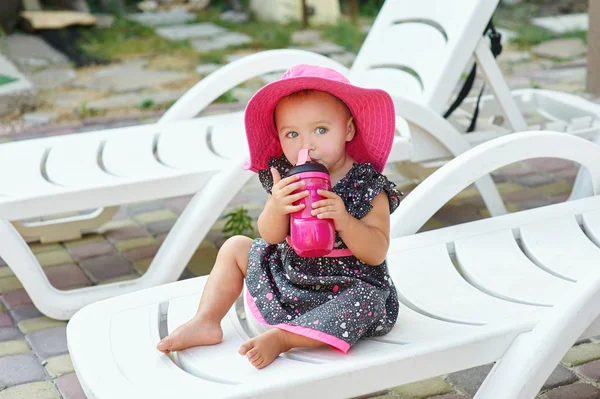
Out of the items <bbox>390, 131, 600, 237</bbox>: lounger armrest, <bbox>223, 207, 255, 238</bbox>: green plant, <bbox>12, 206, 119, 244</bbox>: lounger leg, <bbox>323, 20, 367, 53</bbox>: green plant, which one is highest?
<bbox>390, 131, 600, 237</bbox>: lounger armrest

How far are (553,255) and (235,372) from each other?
109 cm

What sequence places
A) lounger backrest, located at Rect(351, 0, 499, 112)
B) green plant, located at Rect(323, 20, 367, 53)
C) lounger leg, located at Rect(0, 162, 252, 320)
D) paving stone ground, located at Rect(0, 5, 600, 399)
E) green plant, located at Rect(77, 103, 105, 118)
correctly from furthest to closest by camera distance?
1. green plant, located at Rect(323, 20, 367, 53)
2. green plant, located at Rect(77, 103, 105, 118)
3. lounger backrest, located at Rect(351, 0, 499, 112)
4. lounger leg, located at Rect(0, 162, 252, 320)
5. paving stone ground, located at Rect(0, 5, 600, 399)

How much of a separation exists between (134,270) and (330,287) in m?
1.52

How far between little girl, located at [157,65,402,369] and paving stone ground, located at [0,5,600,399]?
56 cm

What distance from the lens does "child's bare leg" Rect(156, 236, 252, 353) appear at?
2188 millimetres

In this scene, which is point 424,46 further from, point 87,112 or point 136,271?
point 87,112

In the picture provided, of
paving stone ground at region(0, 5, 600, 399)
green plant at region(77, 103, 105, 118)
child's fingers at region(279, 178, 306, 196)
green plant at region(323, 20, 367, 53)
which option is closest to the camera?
child's fingers at region(279, 178, 306, 196)

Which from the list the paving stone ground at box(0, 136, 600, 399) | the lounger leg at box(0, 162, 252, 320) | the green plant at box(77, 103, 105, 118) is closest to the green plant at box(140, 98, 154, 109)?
the green plant at box(77, 103, 105, 118)

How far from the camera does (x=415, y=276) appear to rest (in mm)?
2582

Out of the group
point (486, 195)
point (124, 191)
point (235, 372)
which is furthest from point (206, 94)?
point (235, 372)

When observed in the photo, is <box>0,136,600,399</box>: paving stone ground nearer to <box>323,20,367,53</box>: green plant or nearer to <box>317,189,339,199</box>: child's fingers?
<box>317,189,339,199</box>: child's fingers

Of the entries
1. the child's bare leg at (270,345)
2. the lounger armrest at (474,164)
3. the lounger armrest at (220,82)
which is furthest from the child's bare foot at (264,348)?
the lounger armrest at (220,82)

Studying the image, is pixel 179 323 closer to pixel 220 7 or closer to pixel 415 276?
pixel 415 276

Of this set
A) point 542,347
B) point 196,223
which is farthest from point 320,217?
point 196,223
